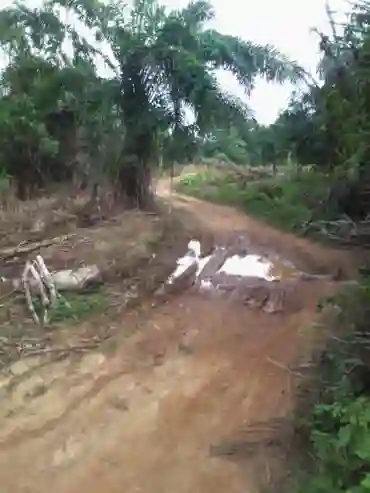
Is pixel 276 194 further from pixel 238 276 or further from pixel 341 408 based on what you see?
pixel 341 408

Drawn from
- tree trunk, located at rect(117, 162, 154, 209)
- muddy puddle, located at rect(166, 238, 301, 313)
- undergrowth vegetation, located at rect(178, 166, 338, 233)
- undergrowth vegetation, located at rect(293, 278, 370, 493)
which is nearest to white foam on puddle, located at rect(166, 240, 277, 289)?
muddy puddle, located at rect(166, 238, 301, 313)

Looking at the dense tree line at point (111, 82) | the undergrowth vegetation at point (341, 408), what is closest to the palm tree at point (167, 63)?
the dense tree line at point (111, 82)

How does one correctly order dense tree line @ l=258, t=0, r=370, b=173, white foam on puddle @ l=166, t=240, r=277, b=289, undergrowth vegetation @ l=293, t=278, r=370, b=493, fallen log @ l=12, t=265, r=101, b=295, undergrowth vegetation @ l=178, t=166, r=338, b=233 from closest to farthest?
undergrowth vegetation @ l=293, t=278, r=370, b=493, dense tree line @ l=258, t=0, r=370, b=173, fallen log @ l=12, t=265, r=101, b=295, undergrowth vegetation @ l=178, t=166, r=338, b=233, white foam on puddle @ l=166, t=240, r=277, b=289

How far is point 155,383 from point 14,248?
259 centimetres

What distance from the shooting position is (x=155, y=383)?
4133 mm

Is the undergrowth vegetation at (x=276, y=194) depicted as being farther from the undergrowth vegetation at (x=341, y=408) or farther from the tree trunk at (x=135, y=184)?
the undergrowth vegetation at (x=341, y=408)

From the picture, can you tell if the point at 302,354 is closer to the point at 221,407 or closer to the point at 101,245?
the point at 221,407

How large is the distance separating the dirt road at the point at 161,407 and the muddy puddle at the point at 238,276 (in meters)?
0.28

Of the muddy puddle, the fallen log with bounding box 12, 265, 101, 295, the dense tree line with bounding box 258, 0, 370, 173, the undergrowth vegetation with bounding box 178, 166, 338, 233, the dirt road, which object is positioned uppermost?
the dense tree line with bounding box 258, 0, 370, 173

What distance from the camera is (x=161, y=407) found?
381 centimetres

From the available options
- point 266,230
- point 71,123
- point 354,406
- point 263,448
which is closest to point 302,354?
point 263,448

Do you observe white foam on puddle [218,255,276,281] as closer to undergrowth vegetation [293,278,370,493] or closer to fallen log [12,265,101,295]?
fallen log [12,265,101,295]

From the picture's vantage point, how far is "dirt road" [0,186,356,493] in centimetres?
312

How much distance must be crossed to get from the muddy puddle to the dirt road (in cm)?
28
